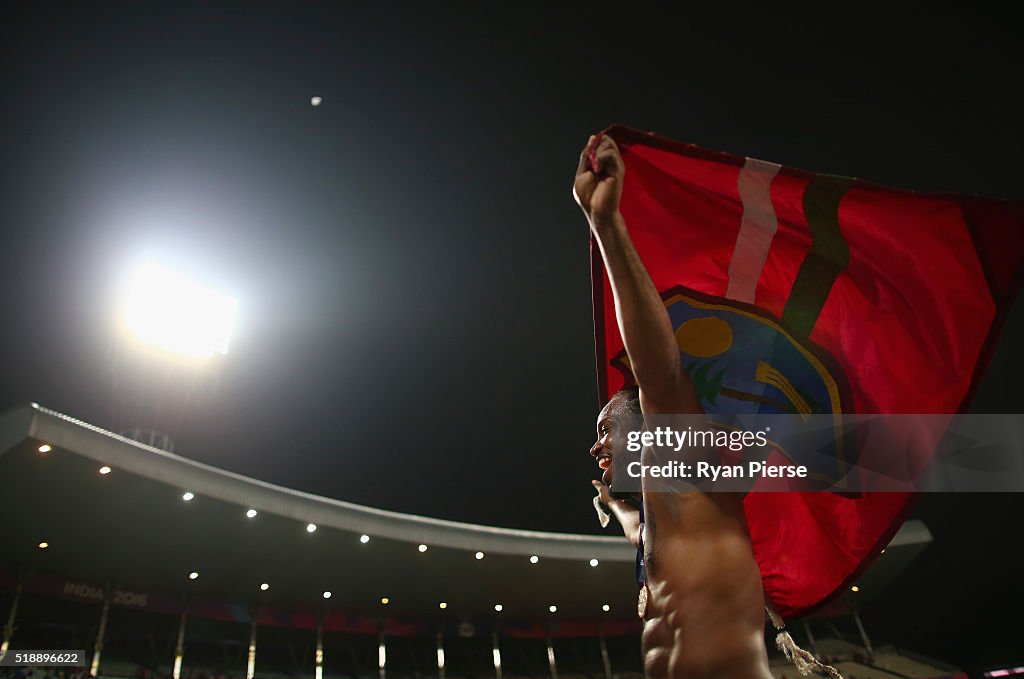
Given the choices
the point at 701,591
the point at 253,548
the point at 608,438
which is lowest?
the point at 701,591

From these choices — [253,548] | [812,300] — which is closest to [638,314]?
[812,300]

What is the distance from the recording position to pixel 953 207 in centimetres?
267

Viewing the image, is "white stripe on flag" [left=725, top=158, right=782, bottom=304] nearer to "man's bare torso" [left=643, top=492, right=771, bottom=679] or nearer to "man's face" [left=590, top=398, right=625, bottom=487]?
"man's face" [left=590, top=398, right=625, bottom=487]

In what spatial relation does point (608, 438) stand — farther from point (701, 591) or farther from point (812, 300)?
point (812, 300)

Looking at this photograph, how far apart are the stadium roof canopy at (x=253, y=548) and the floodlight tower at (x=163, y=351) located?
3093mm

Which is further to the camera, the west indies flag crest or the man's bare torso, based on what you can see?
the west indies flag crest

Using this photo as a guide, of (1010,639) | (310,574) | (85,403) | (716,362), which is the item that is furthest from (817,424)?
(1010,639)

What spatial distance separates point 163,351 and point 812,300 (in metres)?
13.9

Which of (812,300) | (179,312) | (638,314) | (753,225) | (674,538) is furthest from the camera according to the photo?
(179,312)

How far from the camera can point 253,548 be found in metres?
11.1

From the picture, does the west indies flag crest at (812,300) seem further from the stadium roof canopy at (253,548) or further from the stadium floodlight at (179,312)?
the stadium floodlight at (179,312)

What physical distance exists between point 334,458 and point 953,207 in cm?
1305

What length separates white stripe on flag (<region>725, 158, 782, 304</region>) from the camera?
112 inches

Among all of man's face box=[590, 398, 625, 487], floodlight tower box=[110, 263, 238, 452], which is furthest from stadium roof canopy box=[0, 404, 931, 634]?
man's face box=[590, 398, 625, 487]
